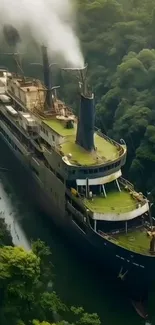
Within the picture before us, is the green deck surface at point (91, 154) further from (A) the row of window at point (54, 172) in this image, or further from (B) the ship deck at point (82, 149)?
(A) the row of window at point (54, 172)

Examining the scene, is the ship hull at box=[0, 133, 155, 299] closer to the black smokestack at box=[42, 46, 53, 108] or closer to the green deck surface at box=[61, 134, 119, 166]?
the green deck surface at box=[61, 134, 119, 166]

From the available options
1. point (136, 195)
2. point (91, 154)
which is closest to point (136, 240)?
point (136, 195)

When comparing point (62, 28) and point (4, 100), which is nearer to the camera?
point (62, 28)

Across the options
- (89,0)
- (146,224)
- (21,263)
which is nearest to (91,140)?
(146,224)

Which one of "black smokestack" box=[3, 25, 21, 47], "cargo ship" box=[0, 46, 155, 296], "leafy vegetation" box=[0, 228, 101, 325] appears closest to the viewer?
"leafy vegetation" box=[0, 228, 101, 325]

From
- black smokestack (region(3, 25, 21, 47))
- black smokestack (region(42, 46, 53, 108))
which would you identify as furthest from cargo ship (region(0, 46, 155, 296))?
black smokestack (region(3, 25, 21, 47))

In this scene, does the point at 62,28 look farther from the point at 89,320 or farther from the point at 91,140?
the point at 89,320
